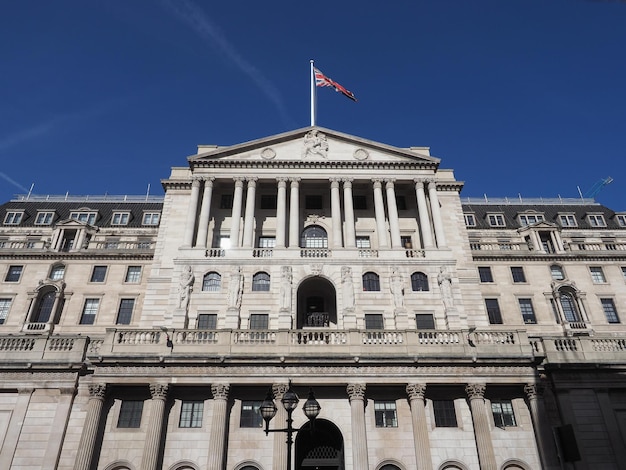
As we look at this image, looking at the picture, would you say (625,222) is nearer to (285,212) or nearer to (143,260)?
(285,212)

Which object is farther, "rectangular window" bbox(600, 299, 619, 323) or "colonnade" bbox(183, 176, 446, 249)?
"rectangular window" bbox(600, 299, 619, 323)

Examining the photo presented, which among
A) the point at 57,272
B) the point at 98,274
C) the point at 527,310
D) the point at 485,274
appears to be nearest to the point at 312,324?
→ the point at 485,274

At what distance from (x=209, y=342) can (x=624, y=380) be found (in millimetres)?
26025

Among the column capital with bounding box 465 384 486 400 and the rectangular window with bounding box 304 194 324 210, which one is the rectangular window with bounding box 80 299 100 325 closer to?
the rectangular window with bounding box 304 194 324 210

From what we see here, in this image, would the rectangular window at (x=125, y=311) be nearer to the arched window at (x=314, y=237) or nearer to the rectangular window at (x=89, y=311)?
the rectangular window at (x=89, y=311)

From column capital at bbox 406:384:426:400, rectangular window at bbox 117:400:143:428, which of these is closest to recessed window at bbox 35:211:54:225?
rectangular window at bbox 117:400:143:428

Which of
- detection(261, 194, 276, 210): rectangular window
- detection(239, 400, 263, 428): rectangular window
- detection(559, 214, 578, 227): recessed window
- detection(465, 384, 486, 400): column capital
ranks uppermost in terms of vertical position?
detection(559, 214, 578, 227): recessed window

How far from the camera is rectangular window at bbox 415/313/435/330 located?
3544 centimetres

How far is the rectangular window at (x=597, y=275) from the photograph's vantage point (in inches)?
1925

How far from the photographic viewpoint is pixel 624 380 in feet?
92.2

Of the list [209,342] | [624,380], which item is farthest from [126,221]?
[624,380]

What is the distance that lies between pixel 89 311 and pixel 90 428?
73.0ft

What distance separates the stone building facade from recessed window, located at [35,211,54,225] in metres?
0.24

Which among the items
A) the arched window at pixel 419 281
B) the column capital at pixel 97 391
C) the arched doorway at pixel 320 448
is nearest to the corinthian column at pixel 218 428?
the arched doorway at pixel 320 448
